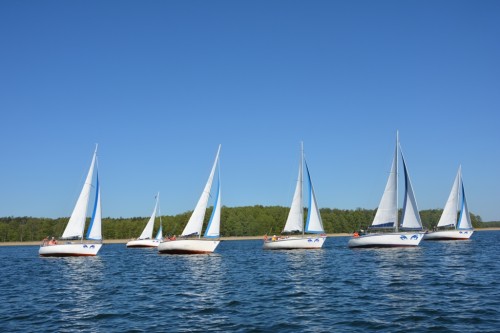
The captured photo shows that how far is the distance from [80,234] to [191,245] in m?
14.1

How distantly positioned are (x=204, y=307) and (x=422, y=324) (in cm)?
952

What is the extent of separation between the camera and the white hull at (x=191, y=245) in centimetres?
5172

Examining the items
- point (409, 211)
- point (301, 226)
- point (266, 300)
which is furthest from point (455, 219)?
point (266, 300)

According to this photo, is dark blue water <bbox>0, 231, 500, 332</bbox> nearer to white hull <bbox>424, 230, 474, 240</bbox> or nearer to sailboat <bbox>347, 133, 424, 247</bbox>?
sailboat <bbox>347, 133, 424, 247</bbox>

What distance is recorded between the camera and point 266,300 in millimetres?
21828

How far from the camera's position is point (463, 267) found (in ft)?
108

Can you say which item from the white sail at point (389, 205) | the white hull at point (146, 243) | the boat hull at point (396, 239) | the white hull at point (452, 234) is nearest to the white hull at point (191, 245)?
the boat hull at point (396, 239)

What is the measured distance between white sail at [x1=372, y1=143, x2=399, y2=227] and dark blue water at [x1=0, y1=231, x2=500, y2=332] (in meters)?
19.2

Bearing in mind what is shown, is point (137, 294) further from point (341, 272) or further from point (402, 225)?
point (402, 225)

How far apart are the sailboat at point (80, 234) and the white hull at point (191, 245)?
898 centimetres

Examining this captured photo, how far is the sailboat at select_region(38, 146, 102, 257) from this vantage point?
5312cm

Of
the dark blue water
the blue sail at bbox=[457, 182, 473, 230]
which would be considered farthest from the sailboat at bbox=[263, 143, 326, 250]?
the blue sail at bbox=[457, 182, 473, 230]

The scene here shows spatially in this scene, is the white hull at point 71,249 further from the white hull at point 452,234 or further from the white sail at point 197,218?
the white hull at point 452,234

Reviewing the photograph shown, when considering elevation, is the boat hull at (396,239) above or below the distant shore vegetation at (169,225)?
below
